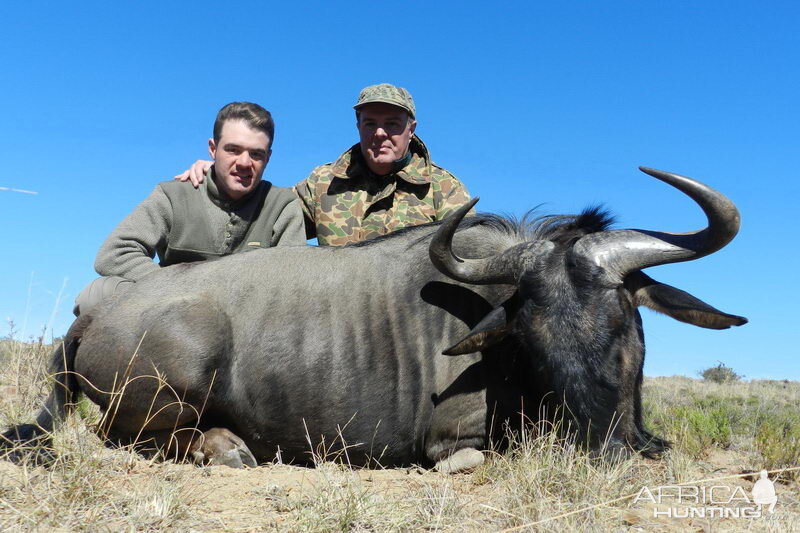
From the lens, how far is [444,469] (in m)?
4.24

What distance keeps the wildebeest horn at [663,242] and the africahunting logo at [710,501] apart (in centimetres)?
119

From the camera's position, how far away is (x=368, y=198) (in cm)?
738

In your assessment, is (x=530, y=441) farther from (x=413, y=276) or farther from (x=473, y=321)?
(x=413, y=276)

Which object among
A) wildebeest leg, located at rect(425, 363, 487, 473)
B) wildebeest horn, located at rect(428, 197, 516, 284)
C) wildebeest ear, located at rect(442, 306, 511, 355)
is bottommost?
wildebeest leg, located at rect(425, 363, 487, 473)

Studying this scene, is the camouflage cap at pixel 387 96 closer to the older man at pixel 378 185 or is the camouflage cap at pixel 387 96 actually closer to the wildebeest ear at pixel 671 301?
the older man at pixel 378 185

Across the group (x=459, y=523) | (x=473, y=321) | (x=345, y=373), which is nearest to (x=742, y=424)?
(x=473, y=321)

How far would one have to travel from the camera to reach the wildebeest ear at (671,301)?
4129mm

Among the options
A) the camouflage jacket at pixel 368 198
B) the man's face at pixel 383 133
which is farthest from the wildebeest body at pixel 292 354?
the man's face at pixel 383 133

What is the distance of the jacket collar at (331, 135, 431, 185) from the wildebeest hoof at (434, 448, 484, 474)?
3.63 metres

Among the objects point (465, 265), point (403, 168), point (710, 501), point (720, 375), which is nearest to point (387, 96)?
point (403, 168)

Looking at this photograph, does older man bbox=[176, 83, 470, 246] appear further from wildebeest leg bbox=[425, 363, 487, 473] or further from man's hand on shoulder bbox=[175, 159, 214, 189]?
wildebeest leg bbox=[425, 363, 487, 473]

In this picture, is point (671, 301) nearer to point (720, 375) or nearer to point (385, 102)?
point (385, 102)


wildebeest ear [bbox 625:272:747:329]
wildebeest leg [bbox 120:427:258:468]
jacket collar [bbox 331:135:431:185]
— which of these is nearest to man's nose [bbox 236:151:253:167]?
jacket collar [bbox 331:135:431:185]

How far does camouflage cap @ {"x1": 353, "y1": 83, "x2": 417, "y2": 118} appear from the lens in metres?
7.14
